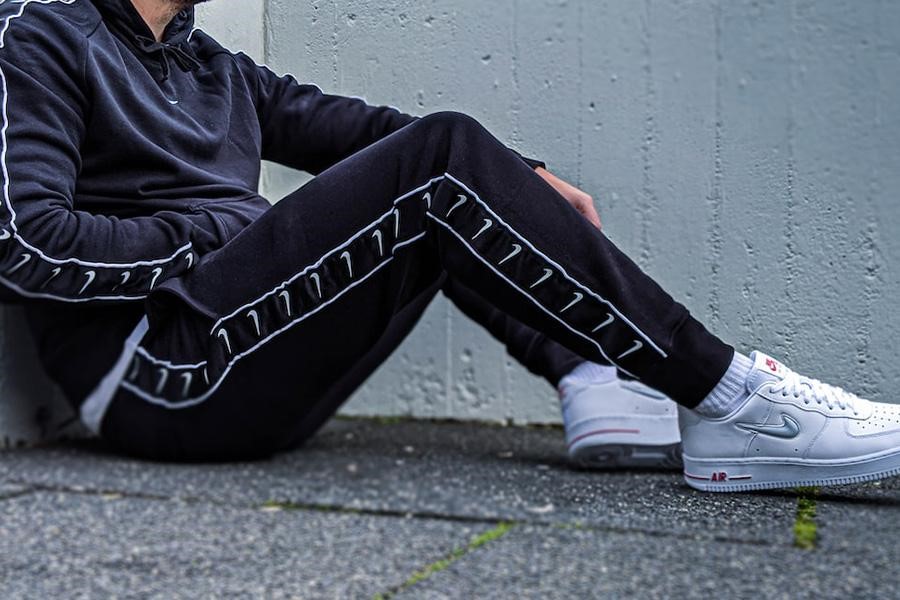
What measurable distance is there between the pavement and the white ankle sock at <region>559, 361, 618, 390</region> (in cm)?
5

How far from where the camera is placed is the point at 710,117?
311 mm

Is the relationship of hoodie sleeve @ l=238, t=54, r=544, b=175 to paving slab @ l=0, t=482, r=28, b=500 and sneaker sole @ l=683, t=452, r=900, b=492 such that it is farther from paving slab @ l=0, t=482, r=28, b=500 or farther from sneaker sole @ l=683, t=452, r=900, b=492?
paving slab @ l=0, t=482, r=28, b=500

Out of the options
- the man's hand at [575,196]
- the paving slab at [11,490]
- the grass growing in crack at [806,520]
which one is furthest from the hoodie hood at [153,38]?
the paving slab at [11,490]

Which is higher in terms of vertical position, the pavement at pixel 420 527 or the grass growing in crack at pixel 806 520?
the grass growing in crack at pixel 806 520

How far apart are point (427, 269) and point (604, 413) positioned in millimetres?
116

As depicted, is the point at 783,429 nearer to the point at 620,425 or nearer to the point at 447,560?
the point at 620,425

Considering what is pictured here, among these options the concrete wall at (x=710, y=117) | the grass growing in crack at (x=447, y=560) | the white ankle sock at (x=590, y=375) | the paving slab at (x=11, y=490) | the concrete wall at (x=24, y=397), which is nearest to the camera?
the concrete wall at (x=710, y=117)

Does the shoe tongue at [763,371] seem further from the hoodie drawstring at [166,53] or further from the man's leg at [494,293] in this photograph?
the hoodie drawstring at [166,53]

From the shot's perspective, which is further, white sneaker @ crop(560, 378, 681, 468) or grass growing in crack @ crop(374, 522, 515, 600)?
grass growing in crack @ crop(374, 522, 515, 600)

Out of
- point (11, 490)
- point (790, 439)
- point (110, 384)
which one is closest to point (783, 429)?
point (790, 439)

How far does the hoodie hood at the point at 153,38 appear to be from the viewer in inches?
13.7

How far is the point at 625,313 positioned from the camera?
1.31 ft

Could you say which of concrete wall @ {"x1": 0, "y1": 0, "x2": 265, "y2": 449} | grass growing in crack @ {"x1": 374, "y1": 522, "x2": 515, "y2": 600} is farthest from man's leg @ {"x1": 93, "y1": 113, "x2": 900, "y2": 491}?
concrete wall @ {"x1": 0, "y1": 0, "x2": 265, "y2": 449}

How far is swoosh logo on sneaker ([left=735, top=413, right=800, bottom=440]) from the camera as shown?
331mm
